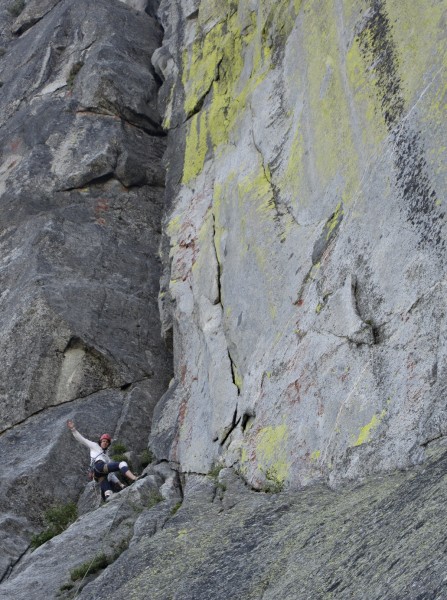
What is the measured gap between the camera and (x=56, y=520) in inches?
734

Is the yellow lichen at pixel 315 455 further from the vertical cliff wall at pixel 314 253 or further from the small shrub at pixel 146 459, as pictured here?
the small shrub at pixel 146 459

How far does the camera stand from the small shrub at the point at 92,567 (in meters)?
14.8

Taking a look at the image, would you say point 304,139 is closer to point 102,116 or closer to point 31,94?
point 102,116

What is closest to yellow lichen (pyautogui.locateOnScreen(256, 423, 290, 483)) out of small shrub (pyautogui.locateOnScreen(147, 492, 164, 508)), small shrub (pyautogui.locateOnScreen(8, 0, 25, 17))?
small shrub (pyautogui.locateOnScreen(147, 492, 164, 508))

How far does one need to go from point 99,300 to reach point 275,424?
9.21 metres

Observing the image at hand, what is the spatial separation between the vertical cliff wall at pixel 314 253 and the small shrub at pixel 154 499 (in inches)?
39.4

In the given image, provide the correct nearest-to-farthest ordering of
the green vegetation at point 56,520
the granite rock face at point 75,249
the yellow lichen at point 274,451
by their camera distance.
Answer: the yellow lichen at point 274,451 < the green vegetation at point 56,520 < the granite rock face at point 75,249

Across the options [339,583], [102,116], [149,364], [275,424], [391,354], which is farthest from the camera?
[102,116]

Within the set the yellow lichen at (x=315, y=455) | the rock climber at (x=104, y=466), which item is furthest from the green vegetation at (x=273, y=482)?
the rock climber at (x=104, y=466)

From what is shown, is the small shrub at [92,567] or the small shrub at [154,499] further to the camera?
the small shrub at [154,499]

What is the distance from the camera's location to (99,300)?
77.7 feet

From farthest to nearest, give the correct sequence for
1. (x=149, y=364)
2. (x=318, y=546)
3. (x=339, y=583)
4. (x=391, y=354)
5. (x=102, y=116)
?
(x=102, y=116)
(x=149, y=364)
(x=391, y=354)
(x=318, y=546)
(x=339, y=583)

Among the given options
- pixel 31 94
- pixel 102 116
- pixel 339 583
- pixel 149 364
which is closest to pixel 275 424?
pixel 339 583

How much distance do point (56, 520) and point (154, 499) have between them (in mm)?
3078
